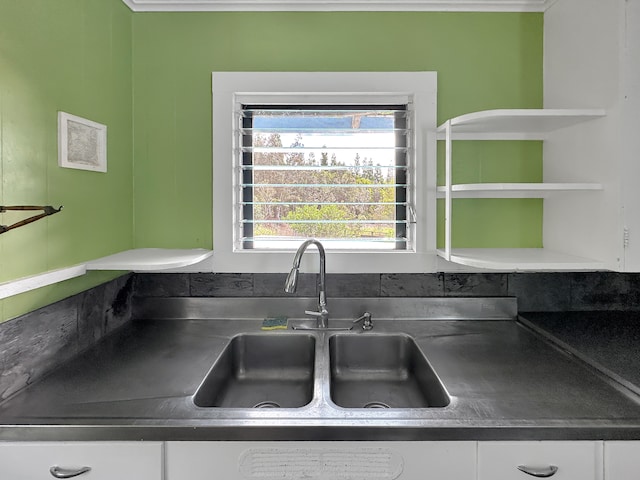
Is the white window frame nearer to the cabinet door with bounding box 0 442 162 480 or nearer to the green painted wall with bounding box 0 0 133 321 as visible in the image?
the green painted wall with bounding box 0 0 133 321

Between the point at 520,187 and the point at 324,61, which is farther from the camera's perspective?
the point at 324,61

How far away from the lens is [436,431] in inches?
35.2

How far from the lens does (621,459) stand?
0.90 meters

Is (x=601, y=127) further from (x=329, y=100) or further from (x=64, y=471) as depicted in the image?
(x=64, y=471)

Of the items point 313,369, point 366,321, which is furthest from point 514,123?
point 313,369

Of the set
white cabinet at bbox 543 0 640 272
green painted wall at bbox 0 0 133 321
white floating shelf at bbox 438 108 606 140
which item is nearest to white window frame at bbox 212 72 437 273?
white floating shelf at bbox 438 108 606 140

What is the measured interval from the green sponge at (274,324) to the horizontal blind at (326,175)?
0.33 meters

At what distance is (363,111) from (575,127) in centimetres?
83

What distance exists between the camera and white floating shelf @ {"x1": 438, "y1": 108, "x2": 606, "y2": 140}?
4.28 ft

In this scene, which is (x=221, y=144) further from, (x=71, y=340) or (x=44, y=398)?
(x=44, y=398)

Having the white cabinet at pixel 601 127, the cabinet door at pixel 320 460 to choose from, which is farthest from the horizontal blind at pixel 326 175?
the cabinet door at pixel 320 460

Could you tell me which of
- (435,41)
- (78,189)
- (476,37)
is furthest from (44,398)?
(476,37)

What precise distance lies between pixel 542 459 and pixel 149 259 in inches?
52.0

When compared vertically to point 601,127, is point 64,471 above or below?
below
